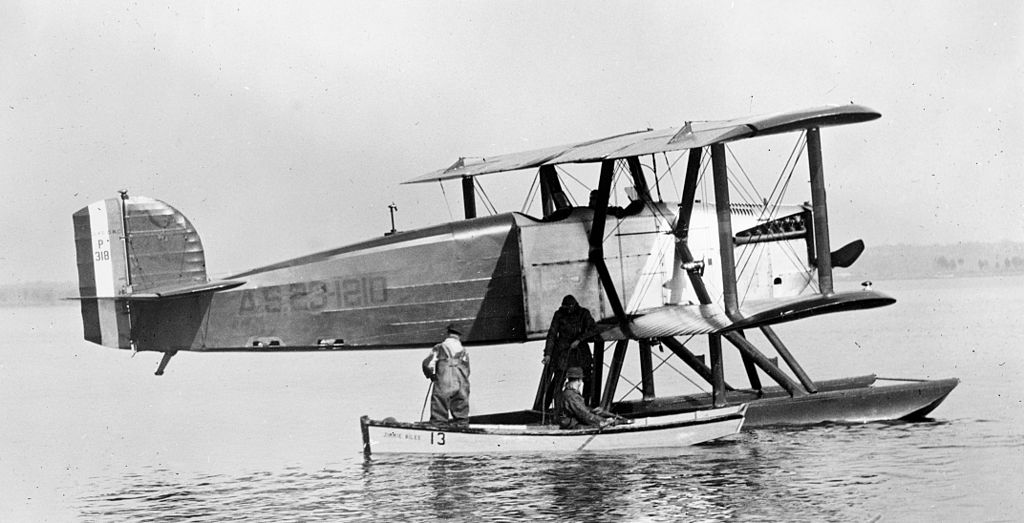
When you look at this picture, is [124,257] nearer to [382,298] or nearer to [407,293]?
[382,298]

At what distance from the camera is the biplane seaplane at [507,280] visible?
1580 centimetres

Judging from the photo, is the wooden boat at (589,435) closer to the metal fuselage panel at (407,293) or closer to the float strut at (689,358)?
the metal fuselage panel at (407,293)

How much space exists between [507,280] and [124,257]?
5159 millimetres

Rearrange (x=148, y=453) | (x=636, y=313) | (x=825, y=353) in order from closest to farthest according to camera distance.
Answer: (x=636, y=313) < (x=148, y=453) < (x=825, y=353)

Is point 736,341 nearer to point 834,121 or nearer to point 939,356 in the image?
point 834,121

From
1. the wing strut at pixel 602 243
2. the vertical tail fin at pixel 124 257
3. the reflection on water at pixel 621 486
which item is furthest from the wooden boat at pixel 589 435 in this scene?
the vertical tail fin at pixel 124 257

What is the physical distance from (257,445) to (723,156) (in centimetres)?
858

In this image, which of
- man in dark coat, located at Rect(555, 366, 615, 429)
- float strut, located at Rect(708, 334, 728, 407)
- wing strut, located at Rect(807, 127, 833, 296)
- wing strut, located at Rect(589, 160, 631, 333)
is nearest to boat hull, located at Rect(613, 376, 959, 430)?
float strut, located at Rect(708, 334, 728, 407)

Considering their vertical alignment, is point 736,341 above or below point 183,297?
below

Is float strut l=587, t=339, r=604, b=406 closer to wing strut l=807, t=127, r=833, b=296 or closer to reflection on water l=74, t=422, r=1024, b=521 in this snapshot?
reflection on water l=74, t=422, r=1024, b=521

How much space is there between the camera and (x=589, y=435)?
1520 centimetres

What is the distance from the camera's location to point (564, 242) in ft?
53.0

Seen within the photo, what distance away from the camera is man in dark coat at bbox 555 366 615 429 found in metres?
Answer: 15.5

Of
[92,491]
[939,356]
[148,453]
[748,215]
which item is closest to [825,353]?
[939,356]
